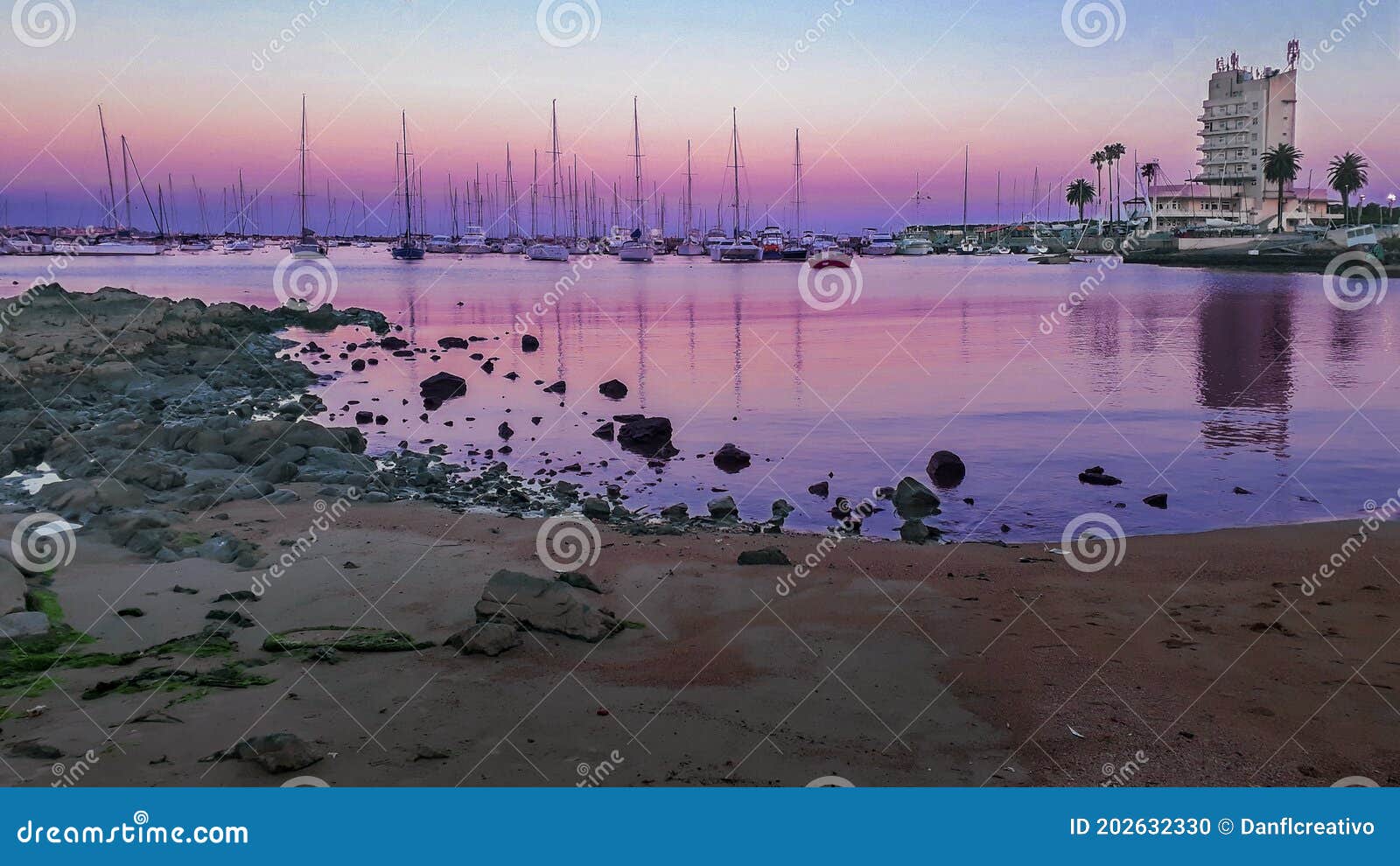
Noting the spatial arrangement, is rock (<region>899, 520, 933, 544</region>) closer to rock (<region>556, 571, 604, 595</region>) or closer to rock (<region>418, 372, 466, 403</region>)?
rock (<region>556, 571, 604, 595</region>)

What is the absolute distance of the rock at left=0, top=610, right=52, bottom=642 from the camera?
7859 mm

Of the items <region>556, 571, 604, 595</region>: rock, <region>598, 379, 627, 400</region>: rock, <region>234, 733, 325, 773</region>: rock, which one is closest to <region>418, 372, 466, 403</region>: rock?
<region>598, 379, 627, 400</region>: rock

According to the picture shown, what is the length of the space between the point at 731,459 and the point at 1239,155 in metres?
161

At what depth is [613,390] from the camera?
26.3 meters

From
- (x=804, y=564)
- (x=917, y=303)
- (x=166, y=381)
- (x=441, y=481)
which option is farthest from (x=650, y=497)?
(x=917, y=303)

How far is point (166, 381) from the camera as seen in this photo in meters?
24.5

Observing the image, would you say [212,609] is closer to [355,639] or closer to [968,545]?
[355,639]

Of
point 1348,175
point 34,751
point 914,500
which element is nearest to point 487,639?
point 34,751

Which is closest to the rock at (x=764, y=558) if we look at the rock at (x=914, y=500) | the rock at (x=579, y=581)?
the rock at (x=579, y=581)

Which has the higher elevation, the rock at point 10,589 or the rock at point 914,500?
the rock at point 10,589

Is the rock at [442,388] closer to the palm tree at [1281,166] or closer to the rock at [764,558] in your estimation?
the rock at [764,558]

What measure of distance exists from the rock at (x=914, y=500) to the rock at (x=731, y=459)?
322cm

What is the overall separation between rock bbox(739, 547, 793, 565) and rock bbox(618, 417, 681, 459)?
7752 millimetres

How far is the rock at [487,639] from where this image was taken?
8.03 metres
